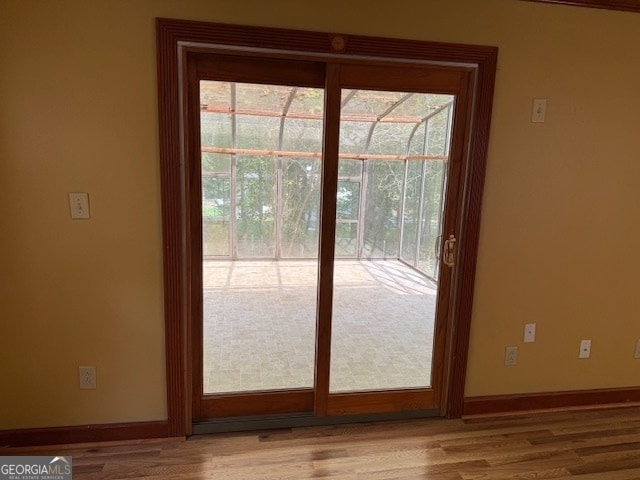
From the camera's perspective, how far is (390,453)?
2039mm

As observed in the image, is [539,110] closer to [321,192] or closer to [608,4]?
[608,4]

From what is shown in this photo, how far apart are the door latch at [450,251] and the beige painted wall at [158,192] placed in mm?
180

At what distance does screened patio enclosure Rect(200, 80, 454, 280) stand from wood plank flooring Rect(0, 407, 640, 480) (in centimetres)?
97

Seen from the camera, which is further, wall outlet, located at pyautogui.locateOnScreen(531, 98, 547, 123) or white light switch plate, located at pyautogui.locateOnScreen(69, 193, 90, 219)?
wall outlet, located at pyautogui.locateOnScreen(531, 98, 547, 123)

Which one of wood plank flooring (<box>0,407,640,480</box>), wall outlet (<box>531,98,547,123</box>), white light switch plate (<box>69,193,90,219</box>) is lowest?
wood plank flooring (<box>0,407,640,480</box>)

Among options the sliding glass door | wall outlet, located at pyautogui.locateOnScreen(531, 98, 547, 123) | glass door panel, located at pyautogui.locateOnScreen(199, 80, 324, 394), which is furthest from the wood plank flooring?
wall outlet, located at pyautogui.locateOnScreen(531, 98, 547, 123)

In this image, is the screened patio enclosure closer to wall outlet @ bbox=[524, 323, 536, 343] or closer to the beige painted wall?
the beige painted wall

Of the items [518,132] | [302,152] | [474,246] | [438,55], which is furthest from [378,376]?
[438,55]

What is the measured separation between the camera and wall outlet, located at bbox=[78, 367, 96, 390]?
197 cm

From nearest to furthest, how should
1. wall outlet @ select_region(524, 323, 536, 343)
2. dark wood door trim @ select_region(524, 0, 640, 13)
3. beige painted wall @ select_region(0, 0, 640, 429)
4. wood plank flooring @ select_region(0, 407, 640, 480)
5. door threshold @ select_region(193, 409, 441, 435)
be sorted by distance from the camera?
beige painted wall @ select_region(0, 0, 640, 429) → wood plank flooring @ select_region(0, 407, 640, 480) → dark wood door trim @ select_region(524, 0, 640, 13) → door threshold @ select_region(193, 409, 441, 435) → wall outlet @ select_region(524, 323, 536, 343)

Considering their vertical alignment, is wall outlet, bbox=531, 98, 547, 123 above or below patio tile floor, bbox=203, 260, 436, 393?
above

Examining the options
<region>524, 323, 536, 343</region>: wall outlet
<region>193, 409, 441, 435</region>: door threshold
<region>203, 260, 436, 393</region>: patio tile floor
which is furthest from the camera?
<region>203, 260, 436, 393</region>: patio tile floor

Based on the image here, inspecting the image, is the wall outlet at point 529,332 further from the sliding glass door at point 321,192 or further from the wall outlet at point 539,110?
the wall outlet at point 539,110

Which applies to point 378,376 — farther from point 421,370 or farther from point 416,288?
point 416,288
